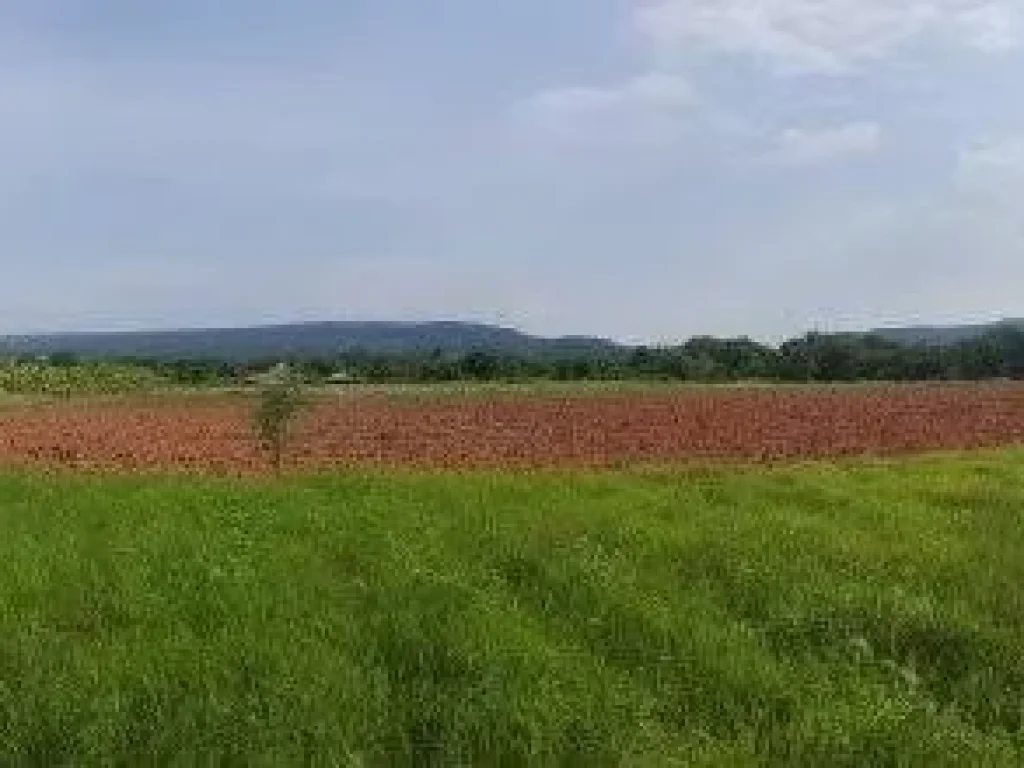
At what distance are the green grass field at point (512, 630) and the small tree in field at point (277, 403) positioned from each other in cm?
619

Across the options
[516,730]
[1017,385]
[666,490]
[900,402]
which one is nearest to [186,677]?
[516,730]

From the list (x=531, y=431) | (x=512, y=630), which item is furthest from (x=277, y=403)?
(x=512, y=630)

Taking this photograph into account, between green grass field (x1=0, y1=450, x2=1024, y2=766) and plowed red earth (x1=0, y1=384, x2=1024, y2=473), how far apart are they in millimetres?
6870

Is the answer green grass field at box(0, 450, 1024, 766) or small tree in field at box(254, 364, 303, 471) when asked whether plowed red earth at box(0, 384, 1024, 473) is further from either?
green grass field at box(0, 450, 1024, 766)

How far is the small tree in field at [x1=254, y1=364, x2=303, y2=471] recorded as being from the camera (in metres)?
22.1

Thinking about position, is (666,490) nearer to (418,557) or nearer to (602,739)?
(418,557)

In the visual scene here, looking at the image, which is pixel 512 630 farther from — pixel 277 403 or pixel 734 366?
pixel 734 366

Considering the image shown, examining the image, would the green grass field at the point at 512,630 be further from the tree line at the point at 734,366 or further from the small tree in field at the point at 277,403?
the tree line at the point at 734,366

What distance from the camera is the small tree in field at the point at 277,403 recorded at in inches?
869

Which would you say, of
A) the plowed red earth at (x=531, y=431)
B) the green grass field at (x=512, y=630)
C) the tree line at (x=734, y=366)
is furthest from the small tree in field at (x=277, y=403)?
the tree line at (x=734, y=366)

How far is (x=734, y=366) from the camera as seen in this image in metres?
68.3

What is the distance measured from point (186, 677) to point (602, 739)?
8.35 feet

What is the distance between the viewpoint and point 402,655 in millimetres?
10711

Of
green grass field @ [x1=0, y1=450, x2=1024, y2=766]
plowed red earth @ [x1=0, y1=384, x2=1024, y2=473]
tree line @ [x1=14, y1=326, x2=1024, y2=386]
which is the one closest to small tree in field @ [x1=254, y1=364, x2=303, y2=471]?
plowed red earth @ [x1=0, y1=384, x2=1024, y2=473]
